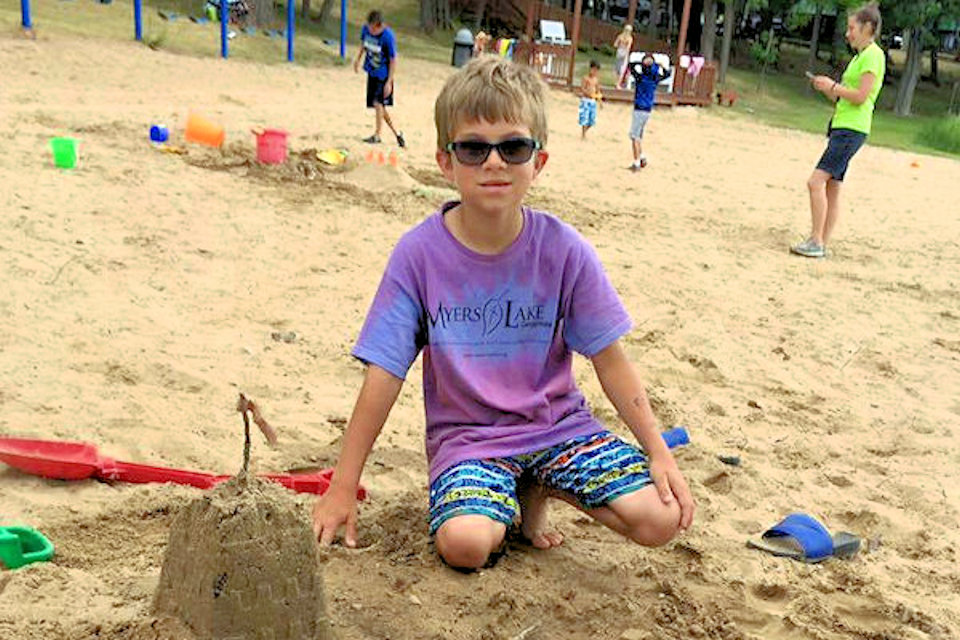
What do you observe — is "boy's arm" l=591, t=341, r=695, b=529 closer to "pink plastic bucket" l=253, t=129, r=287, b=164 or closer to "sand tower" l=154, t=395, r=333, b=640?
"sand tower" l=154, t=395, r=333, b=640

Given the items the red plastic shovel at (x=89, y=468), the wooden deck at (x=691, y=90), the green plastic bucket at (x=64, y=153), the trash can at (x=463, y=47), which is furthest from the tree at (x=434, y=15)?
the red plastic shovel at (x=89, y=468)

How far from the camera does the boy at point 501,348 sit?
2420 mm

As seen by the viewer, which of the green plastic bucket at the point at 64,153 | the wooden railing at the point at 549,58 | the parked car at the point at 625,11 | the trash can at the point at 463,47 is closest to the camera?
the green plastic bucket at the point at 64,153

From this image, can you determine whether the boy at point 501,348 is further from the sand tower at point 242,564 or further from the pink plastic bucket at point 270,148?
the pink plastic bucket at point 270,148

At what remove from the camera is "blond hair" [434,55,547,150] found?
238 centimetres

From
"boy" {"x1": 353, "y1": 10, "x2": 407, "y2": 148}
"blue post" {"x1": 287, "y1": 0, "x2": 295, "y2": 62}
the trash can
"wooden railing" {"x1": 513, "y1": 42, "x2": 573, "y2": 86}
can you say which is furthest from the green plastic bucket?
the trash can

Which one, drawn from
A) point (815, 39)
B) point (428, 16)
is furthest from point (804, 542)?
point (815, 39)

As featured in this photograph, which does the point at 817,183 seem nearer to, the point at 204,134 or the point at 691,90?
the point at 204,134

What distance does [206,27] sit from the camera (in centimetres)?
1953

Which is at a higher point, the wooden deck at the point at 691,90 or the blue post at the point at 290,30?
the blue post at the point at 290,30

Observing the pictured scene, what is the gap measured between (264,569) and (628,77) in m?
18.9

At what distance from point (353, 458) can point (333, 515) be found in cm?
14

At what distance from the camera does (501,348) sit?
2568 mm

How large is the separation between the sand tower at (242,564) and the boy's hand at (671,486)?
970mm
